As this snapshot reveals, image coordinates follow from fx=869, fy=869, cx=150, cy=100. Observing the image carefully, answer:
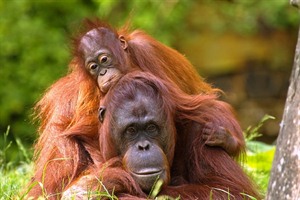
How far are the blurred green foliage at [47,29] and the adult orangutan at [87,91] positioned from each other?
558 centimetres

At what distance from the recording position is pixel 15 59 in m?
12.2

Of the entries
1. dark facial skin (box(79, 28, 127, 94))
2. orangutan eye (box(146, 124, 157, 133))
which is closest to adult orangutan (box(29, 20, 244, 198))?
dark facial skin (box(79, 28, 127, 94))

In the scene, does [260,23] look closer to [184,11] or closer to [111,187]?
[184,11]

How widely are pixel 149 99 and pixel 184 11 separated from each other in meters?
7.33

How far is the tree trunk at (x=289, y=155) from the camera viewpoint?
4059mm

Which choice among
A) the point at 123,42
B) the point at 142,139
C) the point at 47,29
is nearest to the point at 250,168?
the point at 123,42

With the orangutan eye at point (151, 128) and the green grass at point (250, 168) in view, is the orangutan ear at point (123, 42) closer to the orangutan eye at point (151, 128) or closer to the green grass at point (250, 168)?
the green grass at point (250, 168)

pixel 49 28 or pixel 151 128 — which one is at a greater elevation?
pixel 151 128

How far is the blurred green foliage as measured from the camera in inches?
458

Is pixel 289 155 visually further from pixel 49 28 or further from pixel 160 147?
pixel 49 28

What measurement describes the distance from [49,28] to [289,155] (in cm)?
857

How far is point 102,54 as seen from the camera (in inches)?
226

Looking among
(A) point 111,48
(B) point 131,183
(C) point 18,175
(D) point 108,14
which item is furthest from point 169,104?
(D) point 108,14

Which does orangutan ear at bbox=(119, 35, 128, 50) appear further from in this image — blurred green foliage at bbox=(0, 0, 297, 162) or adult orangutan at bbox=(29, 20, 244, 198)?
blurred green foliage at bbox=(0, 0, 297, 162)
